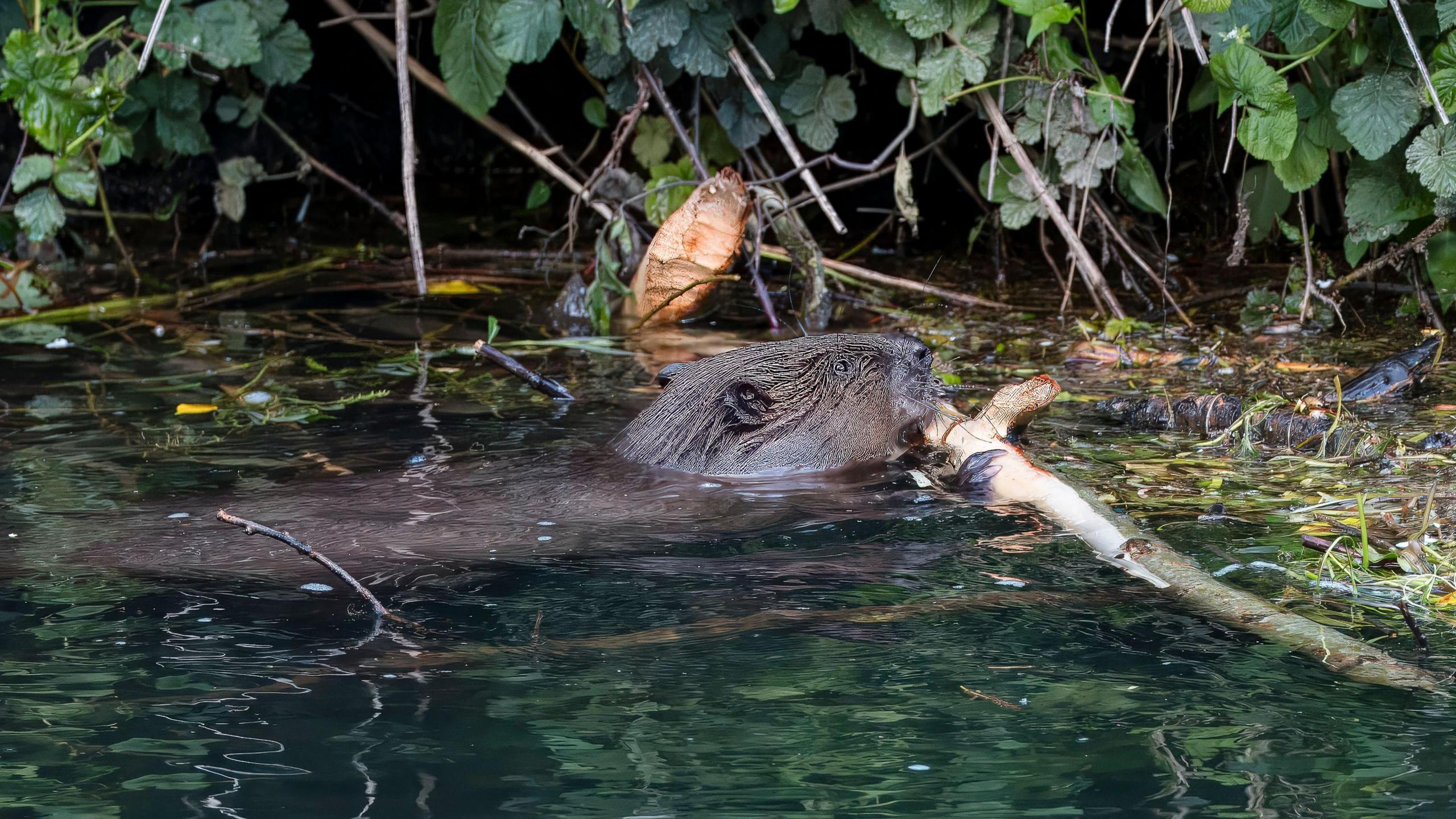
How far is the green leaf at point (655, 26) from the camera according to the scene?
5840 mm

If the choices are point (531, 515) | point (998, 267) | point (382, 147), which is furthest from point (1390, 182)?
point (382, 147)

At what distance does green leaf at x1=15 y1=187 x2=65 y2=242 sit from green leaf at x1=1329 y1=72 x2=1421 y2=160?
5385 mm

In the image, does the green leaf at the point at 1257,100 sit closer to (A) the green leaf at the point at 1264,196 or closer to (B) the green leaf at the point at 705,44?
(A) the green leaf at the point at 1264,196

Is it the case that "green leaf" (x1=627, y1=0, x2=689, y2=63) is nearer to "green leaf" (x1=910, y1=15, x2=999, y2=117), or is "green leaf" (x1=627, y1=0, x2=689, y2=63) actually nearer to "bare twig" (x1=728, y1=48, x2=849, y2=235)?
"bare twig" (x1=728, y1=48, x2=849, y2=235)

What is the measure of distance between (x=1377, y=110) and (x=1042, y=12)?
3.91 ft

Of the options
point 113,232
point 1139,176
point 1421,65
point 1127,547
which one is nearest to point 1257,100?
point 1421,65

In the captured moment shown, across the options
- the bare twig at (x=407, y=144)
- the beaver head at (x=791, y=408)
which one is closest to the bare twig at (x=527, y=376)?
the beaver head at (x=791, y=408)

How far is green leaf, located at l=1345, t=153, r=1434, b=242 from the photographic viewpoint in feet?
17.2

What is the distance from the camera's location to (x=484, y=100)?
6250 mm

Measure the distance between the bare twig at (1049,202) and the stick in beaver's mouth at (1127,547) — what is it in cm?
174

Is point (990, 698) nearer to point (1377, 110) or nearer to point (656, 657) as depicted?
point (656, 657)

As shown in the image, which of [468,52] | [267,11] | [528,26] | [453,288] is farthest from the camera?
[453,288]

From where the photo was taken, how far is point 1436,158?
4801 mm

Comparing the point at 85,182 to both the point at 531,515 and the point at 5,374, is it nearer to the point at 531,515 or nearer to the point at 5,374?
the point at 5,374
